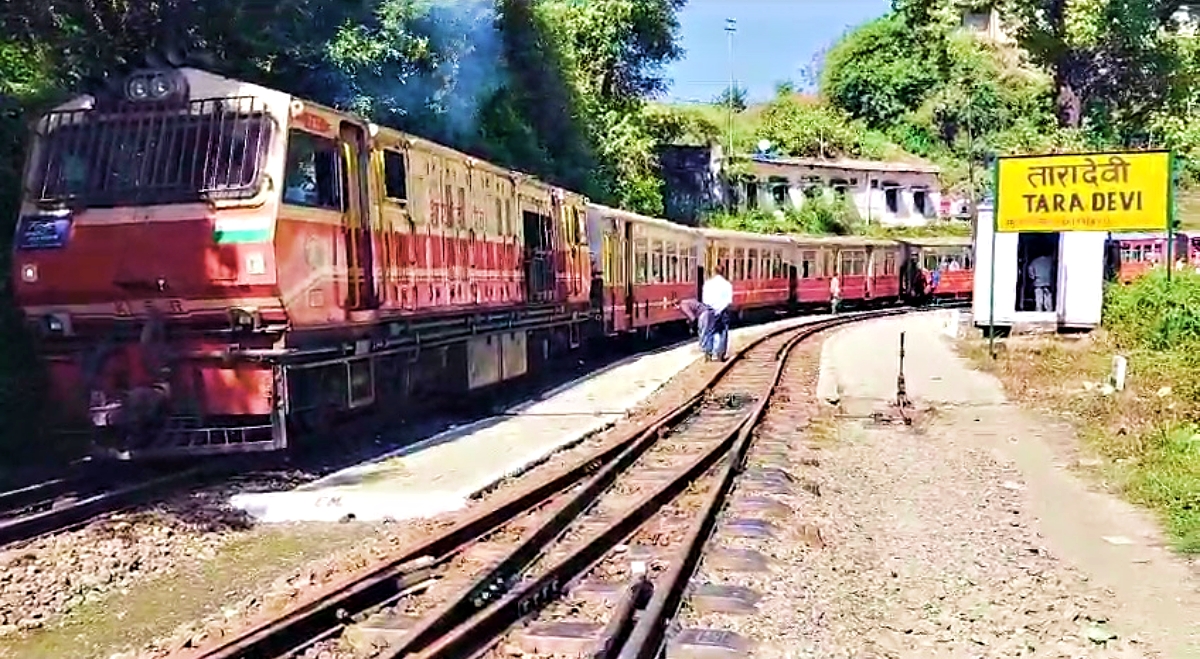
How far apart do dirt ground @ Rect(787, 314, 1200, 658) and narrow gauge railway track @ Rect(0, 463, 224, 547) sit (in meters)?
5.20

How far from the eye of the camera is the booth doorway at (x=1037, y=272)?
26.4 meters

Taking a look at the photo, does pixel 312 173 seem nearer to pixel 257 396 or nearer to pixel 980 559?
pixel 257 396

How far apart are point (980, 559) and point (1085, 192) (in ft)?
52.8

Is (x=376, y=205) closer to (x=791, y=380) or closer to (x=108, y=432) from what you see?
(x=108, y=432)

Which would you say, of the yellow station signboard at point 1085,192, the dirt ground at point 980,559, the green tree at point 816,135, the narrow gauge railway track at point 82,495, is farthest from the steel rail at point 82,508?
the green tree at point 816,135

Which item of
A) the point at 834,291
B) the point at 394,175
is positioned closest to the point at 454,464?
the point at 394,175

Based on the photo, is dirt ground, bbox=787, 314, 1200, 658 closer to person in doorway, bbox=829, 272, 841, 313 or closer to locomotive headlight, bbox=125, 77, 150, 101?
locomotive headlight, bbox=125, 77, 150, 101

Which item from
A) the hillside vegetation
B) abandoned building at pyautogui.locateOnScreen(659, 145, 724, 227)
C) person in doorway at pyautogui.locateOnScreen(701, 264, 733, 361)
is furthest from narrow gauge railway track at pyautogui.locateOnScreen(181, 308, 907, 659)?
abandoned building at pyautogui.locateOnScreen(659, 145, 724, 227)

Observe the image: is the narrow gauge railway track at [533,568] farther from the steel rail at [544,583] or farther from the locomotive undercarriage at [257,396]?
the locomotive undercarriage at [257,396]

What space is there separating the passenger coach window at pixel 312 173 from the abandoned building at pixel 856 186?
48971 millimetres

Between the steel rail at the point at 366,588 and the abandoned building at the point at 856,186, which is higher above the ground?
the abandoned building at the point at 856,186

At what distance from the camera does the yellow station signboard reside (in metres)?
22.5

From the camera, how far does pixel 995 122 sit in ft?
228

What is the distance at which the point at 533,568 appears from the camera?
26.5ft
